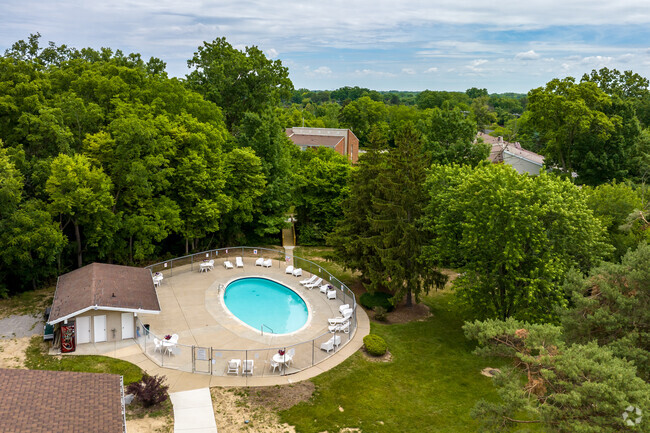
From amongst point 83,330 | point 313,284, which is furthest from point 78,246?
point 313,284

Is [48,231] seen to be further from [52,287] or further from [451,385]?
[451,385]

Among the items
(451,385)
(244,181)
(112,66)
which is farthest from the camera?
(244,181)

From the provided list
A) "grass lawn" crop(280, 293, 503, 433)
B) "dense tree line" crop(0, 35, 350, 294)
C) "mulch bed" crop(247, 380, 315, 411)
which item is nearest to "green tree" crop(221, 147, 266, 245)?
"dense tree line" crop(0, 35, 350, 294)

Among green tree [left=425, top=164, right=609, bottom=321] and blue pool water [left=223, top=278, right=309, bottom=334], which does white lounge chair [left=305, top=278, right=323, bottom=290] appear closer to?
blue pool water [left=223, top=278, right=309, bottom=334]

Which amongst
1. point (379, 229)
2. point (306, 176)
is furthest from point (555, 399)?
point (306, 176)

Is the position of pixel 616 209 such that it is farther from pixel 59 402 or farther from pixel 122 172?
pixel 122 172
